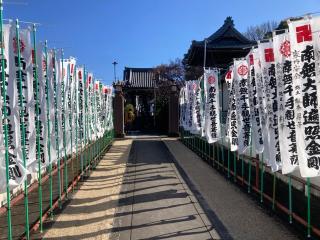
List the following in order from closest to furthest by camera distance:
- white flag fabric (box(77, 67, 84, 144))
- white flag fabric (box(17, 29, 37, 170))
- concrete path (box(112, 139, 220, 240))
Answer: white flag fabric (box(17, 29, 37, 170)) < concrete path (box(112, 139, 220, 240)) < white flag fabric (box(77, 67, 84, 144))

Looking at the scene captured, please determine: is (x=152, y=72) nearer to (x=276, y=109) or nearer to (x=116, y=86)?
(x=116, y=86)

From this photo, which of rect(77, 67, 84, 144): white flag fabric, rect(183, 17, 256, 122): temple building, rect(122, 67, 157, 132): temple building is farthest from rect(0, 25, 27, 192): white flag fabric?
rect(122, 67, 157, 132): temple building

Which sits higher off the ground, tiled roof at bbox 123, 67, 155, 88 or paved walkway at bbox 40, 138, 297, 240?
tiled roof at bbox 123, 67, 155, 88

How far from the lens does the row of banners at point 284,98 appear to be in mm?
5789

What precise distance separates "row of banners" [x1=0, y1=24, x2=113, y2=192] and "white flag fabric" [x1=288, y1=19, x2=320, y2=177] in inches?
144

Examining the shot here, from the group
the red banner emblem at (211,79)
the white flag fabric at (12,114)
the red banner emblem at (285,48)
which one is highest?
the red banner emblem at (211,79)

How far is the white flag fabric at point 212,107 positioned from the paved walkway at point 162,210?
1161 mm

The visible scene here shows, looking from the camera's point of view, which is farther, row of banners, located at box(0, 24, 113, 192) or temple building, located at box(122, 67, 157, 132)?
temple building, located at box(122, 67, 157, 132)

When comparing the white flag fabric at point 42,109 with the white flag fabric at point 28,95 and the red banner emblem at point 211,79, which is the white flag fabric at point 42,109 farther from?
the red banner emblem at point 211,79

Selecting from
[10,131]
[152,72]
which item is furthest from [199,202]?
[152,72]

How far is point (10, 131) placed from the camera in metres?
5.32

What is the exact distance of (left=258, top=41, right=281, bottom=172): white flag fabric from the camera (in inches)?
274

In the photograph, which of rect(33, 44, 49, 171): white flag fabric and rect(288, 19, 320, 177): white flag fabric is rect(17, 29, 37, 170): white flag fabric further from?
rect(288, 19, 320, 177): white flag fabric

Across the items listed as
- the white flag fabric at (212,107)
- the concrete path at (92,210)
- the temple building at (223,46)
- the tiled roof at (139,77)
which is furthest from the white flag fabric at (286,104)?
the tiled roof at (139,77)
